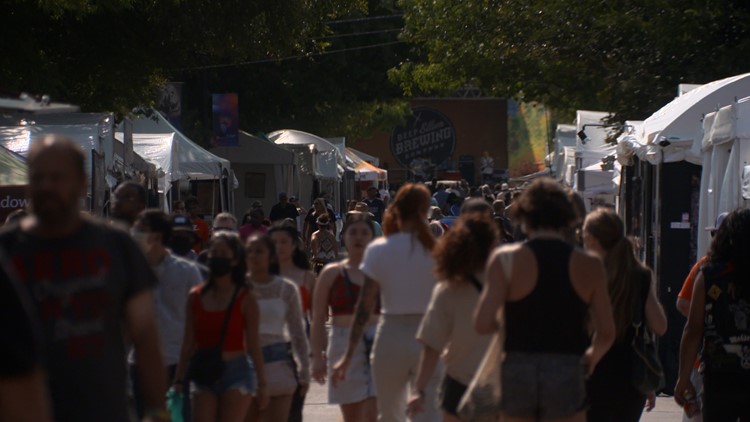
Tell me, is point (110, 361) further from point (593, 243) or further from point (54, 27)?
point (54, 27)

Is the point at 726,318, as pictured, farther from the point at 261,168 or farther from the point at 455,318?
the point at 261,168

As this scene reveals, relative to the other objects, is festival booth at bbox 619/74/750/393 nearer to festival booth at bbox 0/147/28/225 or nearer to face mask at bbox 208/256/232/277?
festival booth at bbox 0/147/28/225

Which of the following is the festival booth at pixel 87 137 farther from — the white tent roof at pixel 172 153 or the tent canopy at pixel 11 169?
the white tent roof at pixel 172 153

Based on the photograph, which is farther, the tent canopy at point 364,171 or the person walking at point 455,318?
the tent canopy at point 364,171

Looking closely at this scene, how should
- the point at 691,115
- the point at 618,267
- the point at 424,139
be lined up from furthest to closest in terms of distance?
the point at 424,139
the point at 691,115
the point at 618,267

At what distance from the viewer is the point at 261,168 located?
3152 centimetres

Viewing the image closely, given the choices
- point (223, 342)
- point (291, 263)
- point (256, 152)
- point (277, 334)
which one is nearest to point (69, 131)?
point (291, 263)

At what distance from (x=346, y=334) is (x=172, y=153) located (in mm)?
13599

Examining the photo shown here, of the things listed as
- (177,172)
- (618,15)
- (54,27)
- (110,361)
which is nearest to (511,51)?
(618,15)

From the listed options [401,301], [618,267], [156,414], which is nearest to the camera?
[156,414]

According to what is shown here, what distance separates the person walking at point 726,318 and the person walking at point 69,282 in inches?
142

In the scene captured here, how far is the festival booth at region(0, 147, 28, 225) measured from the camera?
35.9ft

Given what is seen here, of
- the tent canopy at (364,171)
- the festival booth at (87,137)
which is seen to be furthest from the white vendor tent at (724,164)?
the tent canopy at (364,171)

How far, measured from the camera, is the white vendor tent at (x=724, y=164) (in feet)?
33.3
